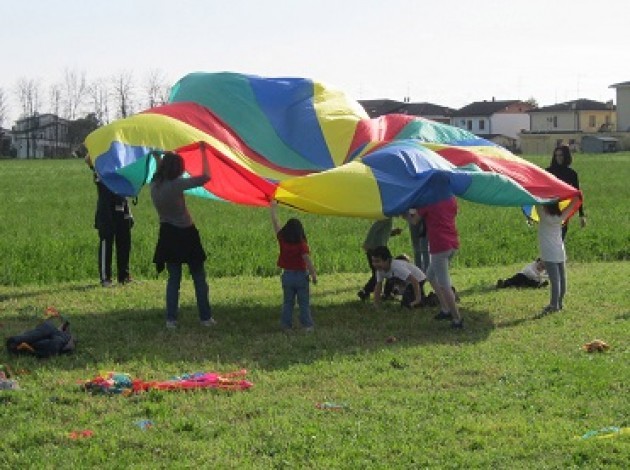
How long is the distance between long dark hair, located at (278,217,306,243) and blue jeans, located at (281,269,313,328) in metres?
0.31

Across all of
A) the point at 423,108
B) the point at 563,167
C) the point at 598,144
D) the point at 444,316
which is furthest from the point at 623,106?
the point at 444,316

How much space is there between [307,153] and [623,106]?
3538 inches

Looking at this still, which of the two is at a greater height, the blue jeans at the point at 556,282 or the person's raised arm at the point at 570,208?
the person's raised arm at the point at 570,208

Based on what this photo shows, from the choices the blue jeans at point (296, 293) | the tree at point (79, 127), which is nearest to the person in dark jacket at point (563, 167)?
the blue jeans at point (296, 293)

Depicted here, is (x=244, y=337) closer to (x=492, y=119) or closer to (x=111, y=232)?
(x=111, y=232)

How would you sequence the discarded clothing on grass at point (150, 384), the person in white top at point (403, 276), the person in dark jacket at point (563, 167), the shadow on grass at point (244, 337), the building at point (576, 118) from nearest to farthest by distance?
the discarded clothing on grass at point (150, 384) < the shadow on grass at point (244, 337) < the person in white top at point (403, 276) < the person in dark jacket at point (563, 167) < the building at point (576, 118)

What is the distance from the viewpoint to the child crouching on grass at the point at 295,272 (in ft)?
32.6

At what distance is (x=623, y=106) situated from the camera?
96.3 meters

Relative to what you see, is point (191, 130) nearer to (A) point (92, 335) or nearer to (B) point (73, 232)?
(A) point (92, 335)

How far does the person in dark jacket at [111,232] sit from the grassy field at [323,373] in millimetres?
310

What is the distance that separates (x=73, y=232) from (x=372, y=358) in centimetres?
1196

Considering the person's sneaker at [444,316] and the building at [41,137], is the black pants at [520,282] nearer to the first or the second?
the person's sneaker at [444,316]

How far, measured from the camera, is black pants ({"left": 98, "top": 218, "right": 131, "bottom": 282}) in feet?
42.6

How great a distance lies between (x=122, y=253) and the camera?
13.1 metres
